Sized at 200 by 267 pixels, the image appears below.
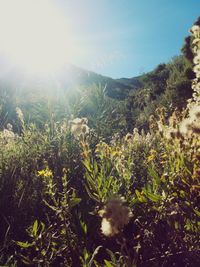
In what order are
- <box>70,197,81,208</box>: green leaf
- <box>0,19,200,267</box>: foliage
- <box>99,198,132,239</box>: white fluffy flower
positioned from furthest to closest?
<box>70,197,81,208</box>: green leaf, <box>0,19,200,267</box>: foliage, <box>99,198,132,239</box>: white fluffy flower

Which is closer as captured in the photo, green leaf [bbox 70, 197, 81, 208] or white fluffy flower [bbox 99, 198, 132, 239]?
white fluffy flower [bbox 99, 198, 132, 239]

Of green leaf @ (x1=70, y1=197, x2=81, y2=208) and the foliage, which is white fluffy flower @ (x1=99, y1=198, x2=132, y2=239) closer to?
the foliage

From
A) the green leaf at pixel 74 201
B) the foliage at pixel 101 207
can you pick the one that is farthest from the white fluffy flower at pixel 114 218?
the green leaf at pixel 74 201

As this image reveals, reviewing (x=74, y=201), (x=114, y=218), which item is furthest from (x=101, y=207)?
(x=114, y=218)

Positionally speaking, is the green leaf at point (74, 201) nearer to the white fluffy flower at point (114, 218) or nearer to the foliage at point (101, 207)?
the foliage at point (101, 207)

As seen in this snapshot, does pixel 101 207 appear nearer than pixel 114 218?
No

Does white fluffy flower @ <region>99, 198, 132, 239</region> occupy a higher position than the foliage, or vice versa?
white fluffy flower @ <region>99, 198, 132, 239</region>

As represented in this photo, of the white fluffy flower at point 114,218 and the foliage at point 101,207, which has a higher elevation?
the white fluffy flower at point 114,218

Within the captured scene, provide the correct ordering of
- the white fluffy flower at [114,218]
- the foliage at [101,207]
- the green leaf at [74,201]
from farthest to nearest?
the green leaf at [74,201] → the foliage at [101,207] → the white fluffy flower at [114,218]

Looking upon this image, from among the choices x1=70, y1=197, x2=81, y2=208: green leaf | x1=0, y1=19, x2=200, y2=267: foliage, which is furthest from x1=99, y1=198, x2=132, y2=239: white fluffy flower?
x1=70, y1=197, x2=81, y2=208: green leaf

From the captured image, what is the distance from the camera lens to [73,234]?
2695 millimetres

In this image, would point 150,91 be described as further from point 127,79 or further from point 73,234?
point 127,79

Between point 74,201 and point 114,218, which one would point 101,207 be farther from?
point 114,218

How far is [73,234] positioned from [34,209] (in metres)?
0.63
